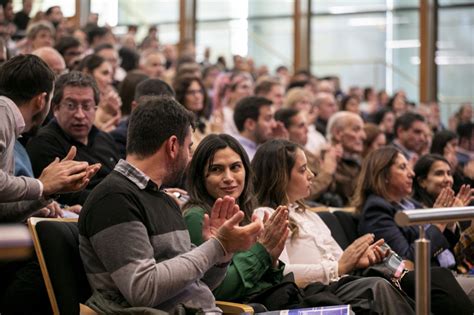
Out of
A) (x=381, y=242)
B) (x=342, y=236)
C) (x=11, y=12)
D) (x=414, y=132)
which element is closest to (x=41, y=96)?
(x=381, y=242)

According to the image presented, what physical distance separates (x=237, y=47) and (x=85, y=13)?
2824 millimetres

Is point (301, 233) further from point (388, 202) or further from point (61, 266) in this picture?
point (61, 266)

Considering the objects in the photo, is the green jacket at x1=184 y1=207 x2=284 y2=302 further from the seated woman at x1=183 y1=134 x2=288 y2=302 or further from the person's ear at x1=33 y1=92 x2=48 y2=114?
the person's ear at x1=33 y1=92 x2=48 y2=114

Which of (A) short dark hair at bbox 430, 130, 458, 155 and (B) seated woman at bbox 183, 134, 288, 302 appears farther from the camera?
(A) short dark hair at bbox 430, 130, 458, 155

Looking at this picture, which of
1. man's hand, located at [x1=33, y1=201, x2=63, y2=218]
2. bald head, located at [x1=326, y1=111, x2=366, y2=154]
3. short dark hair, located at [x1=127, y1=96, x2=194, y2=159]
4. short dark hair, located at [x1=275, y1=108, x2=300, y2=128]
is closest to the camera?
short dark hair, located at [x1=127, y1=96, x2=194, y2=159]

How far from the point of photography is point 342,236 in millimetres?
4559

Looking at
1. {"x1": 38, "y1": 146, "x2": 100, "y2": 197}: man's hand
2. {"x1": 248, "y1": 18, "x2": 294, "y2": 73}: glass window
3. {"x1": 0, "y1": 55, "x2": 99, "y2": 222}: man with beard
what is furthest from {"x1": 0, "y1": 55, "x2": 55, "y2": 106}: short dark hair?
{"x1": 248, "y1": 18, "x2": 294, "y2": 73}: glass window

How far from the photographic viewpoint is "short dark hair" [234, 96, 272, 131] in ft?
18.9

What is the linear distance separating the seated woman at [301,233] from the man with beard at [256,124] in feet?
5.01

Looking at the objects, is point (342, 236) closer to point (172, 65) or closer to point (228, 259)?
point (228, 259)

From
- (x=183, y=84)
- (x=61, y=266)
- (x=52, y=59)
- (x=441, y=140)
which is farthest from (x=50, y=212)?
(x=441, y=140)

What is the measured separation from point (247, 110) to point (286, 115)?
475 mm

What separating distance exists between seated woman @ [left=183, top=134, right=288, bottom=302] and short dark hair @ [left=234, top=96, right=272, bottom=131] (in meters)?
2.14

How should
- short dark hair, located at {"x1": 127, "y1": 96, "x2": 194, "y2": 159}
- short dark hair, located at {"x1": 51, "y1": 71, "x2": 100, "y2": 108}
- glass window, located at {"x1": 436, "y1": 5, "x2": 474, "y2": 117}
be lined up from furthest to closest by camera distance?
glass window, located at {"x1": 436, "y1": 5, "x2": 474, "y2": 117} < short dark hair, located at {"x1": 51, "y1": 71, "x2": 100, "y2": 108} < short dark hair, located at {"x1": 127, "y1": 96, "x2": 194, "y2": 159}
